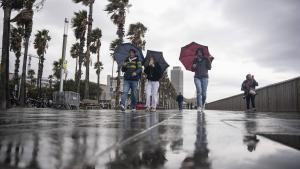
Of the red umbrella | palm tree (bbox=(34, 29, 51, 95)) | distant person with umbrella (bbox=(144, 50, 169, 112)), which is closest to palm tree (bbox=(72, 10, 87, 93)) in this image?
palm tree (bbox=(34, 29, 51, 95))

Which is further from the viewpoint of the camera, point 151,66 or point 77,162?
point 151,66

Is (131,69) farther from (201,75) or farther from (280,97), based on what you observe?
(280,97)

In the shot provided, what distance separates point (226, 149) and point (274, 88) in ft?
54.9

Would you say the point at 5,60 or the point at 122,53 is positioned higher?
the point at 122,53

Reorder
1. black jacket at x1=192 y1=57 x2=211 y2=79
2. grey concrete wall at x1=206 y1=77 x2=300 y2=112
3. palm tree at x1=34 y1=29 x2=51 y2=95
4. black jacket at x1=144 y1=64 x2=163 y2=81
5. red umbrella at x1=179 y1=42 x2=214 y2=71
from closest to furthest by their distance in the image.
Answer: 1. black jacket at x1=144 y1=64 x2=163 y2=81
2. black jacket at x1=192 y1=57 x2=211 y2=79
3. red umbrella at x1=179 y1=42 x2=214 y2=71
4. grey concrete wall at x1=206 y1=77 x2=300 y2=112
5. palm tree at x1=34 y1=29 x2=51 y2=95

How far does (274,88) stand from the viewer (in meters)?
16.9

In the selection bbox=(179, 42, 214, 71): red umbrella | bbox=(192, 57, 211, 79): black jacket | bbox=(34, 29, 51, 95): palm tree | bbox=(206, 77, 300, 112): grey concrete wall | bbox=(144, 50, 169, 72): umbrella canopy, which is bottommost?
bbox=(206, 77, 300, 112): grey concrete wall

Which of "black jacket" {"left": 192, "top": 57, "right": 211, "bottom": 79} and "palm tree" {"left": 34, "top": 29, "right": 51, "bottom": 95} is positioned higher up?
"palm tree" {"left": 34, "top": 29, "right": 51, "bottom": 95}

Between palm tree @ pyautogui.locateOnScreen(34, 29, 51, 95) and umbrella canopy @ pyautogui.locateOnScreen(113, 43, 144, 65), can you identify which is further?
palm tree @ pyautogui.locateOnScreen(34, 29, 51, 95)

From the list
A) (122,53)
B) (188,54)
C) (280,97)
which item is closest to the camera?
(122,53)

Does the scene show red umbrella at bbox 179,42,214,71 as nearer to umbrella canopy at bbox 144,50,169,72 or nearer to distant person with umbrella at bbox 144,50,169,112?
umbrella canopy at bbox 144,50,169,72

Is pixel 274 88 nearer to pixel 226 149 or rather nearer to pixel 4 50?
pixel 4 50

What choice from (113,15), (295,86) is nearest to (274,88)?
(295,86)

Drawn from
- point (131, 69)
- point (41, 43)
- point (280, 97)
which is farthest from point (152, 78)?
point (41, 43)
